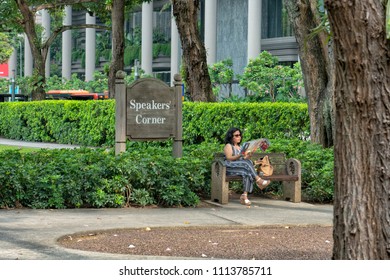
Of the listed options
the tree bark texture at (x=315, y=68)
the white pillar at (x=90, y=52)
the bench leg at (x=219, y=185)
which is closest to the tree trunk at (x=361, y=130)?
the bench leg at (x=219, y=185)

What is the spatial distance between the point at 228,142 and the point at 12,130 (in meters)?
25.1

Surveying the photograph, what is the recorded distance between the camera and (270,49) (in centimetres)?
6412

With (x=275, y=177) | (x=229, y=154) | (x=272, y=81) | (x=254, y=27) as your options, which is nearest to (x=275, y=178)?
(x=275, y=177)

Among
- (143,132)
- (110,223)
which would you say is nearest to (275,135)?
(143,132)

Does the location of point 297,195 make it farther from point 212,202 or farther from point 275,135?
point 275,135

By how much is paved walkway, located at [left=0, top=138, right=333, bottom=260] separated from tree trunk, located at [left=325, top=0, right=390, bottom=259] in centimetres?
262

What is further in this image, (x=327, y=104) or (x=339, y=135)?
(x=327, y=104)

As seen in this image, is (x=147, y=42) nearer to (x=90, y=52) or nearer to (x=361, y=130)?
(x=90, y=52)

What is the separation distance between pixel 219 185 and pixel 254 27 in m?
46.6

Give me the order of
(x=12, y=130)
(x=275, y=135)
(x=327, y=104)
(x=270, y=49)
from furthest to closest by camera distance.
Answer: (x=270, y=49) → (x=12, y=130) → (x=275, y=135) → (x=327, y=104)

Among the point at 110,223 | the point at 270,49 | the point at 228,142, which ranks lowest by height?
the point at 110,223

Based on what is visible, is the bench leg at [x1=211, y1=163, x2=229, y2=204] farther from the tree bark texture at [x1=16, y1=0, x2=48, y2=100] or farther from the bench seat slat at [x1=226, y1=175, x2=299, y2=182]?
the tree bark texture at [x1=16, y1=0, x2=48, y2=100]

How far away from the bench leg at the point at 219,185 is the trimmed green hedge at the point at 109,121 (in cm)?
927

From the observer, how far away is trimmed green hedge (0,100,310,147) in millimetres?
24344
